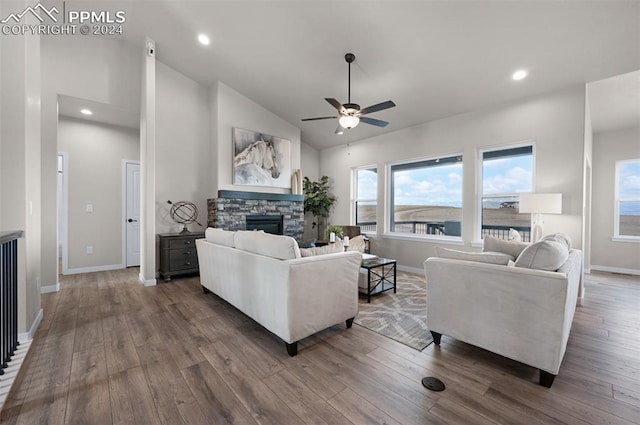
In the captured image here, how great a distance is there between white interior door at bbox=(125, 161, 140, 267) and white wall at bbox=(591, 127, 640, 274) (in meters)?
8.89

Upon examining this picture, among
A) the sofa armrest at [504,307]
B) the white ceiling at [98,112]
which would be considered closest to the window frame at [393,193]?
the sofa armrest at [504,307]

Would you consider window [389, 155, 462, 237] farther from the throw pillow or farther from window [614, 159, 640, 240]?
window [614, 159, 640, 240]

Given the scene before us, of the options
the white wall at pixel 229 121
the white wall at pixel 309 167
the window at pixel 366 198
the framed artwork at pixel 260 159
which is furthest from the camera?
the white wall at pixel 309 167

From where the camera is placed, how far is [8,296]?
6.59 ft

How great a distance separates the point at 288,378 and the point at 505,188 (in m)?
A: 4.28

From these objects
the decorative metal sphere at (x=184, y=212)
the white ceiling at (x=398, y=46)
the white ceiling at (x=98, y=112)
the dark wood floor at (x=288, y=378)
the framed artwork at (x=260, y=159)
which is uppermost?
the white ceiling at (x=398, y=46)

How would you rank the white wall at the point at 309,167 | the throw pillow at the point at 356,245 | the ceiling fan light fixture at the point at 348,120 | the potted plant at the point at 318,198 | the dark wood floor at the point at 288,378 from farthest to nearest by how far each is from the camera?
the white wall at the point at 309,167
the potted plant at the point at 318,198
the throw pillow at the point at 356,245
the ceiling fan light fixture at the point at 348,120
the dark wood floor at the point at 288,378

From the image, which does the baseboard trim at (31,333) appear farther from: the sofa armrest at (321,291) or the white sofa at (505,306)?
the white sofa at (505,306)

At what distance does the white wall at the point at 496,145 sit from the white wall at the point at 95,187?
4.74 metres

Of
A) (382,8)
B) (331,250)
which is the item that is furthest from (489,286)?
(382,8)

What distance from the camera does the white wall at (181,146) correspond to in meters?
4.78

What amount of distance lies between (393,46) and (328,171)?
375 centimetres

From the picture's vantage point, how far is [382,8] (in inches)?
120

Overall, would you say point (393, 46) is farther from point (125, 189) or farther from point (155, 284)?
point (125, 189)
